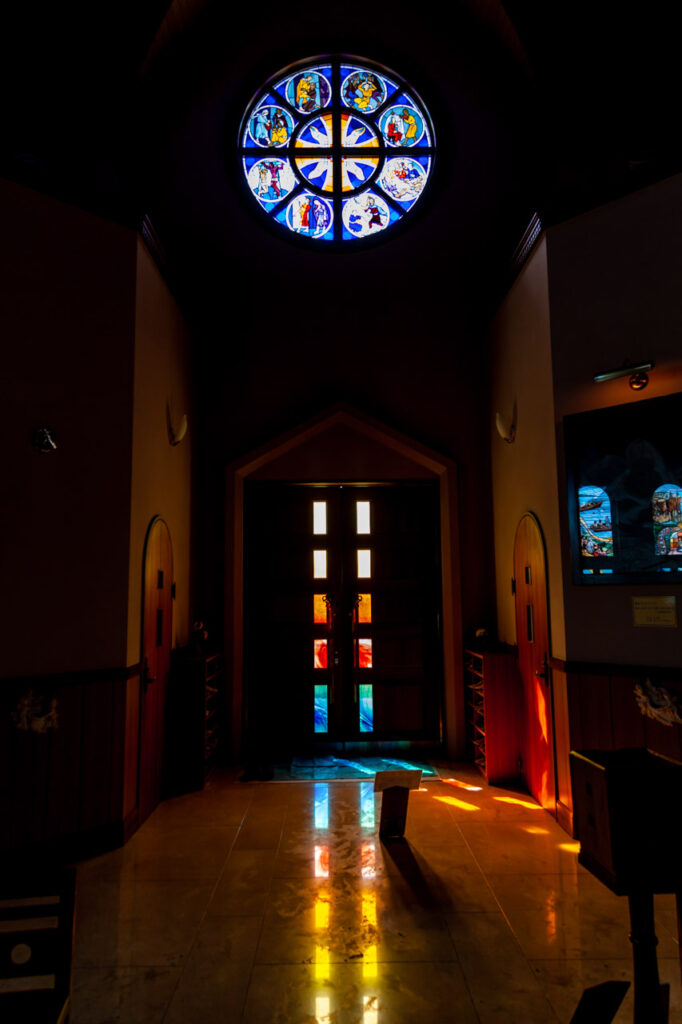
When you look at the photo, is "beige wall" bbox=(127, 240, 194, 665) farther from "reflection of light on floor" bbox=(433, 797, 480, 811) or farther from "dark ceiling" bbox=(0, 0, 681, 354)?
"reflection of light on floor" bbox=(433, 797, 480, 811)

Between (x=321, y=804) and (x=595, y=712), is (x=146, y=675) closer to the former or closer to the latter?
(x=321, y=804)

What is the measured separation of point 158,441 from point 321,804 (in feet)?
9.02

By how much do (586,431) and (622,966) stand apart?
2584 millimetres

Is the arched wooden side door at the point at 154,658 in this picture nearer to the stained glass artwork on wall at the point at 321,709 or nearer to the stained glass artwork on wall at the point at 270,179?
the stained glass artwork on wall at the point at 321,709

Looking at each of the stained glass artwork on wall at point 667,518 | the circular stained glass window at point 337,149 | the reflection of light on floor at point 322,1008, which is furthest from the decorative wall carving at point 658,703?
the circular stained glass window at point 337,149

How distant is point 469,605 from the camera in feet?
17.3

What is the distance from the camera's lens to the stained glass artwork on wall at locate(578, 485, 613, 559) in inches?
135

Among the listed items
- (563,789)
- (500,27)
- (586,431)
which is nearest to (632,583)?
(586,431)

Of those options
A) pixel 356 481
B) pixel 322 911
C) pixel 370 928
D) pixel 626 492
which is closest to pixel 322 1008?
pixel 370 928

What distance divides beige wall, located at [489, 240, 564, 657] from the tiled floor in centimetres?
133

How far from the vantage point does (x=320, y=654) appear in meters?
5.34

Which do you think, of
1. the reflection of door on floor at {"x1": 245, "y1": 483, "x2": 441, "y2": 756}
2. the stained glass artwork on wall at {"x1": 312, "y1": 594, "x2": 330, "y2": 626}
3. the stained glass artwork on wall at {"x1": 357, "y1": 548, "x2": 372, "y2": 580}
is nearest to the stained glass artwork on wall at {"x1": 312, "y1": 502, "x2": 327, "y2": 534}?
the reflection of door on floor at {"x1": 245, "y1": 483, "x2": 441, "y2": 756}

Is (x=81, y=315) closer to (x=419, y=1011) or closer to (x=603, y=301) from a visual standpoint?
(x=603, y=301)

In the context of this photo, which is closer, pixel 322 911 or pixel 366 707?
pixel 322 911
